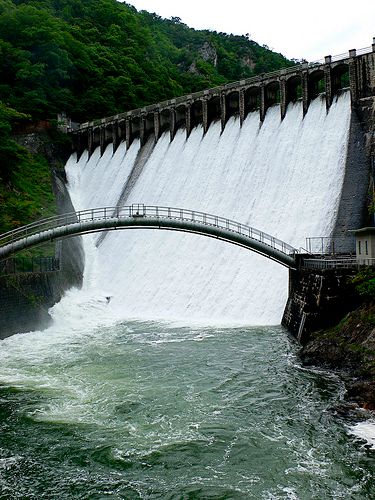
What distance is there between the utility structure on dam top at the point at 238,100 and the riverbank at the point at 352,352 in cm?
1592

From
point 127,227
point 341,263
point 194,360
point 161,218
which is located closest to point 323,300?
point 341,263

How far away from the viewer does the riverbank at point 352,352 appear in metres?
15.8

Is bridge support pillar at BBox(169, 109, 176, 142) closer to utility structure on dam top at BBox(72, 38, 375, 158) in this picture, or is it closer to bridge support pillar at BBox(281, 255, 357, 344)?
utility structure on dam top at BBox(72, 38, 375, 158)

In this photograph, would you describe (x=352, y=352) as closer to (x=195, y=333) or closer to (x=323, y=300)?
(x=323, y=300)

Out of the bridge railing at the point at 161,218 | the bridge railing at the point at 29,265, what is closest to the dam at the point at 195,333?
the bridge railing at the point at 161,218

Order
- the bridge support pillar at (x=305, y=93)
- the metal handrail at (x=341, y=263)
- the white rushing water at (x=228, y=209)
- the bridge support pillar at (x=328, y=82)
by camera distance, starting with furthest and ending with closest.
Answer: the bridge support pillar at (x=305, y=93), the bridge support pillar at (x=328, y=82), the white rushing water at (x=228, y=209), the metal handrail at (x=341, y=263)

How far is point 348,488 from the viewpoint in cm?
1123

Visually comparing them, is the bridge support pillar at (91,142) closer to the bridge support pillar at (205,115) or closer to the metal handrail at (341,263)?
the bridge support pillar at (205,115)

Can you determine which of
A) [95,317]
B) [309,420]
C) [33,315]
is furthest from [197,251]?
[309,420]

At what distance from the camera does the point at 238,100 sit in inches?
1610

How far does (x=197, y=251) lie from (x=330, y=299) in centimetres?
1418

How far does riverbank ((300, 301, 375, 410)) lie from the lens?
15.8 m

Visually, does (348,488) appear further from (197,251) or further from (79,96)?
(79,96)

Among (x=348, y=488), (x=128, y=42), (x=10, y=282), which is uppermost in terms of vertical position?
(x=128, y=42)
